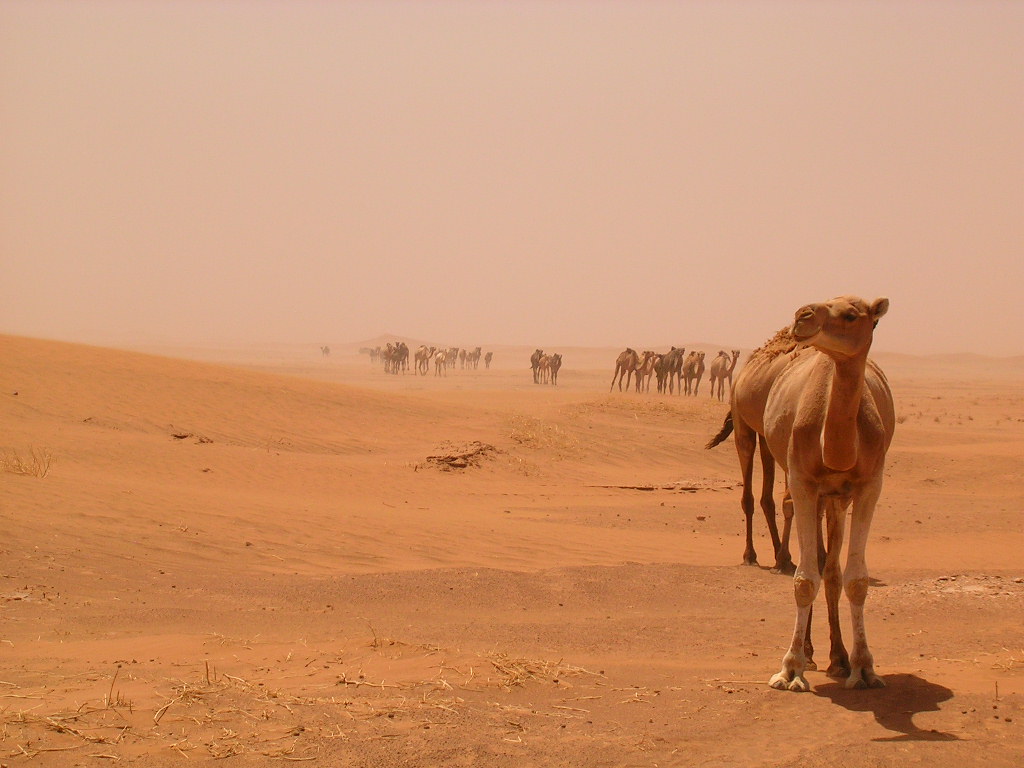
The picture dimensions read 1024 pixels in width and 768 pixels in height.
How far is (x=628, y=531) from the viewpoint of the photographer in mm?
13648

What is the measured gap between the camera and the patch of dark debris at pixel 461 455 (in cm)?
1911

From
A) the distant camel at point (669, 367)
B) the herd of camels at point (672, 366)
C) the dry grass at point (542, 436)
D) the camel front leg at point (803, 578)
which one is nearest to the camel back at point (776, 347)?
the camel front leg at point (803, 578)

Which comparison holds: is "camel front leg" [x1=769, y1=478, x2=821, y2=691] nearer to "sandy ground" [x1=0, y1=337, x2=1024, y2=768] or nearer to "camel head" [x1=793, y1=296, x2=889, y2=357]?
"sandy ground" [x1=0, y1=337, x2=1024, y2=768]

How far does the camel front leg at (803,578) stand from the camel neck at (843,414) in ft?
1.48

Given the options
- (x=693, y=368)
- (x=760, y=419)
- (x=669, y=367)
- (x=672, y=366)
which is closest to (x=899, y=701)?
(x=760, y=419)

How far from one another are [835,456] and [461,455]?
14414 mm

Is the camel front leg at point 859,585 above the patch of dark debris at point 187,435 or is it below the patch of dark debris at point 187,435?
above

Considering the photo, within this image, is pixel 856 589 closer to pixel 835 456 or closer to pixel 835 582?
pixel 835 582

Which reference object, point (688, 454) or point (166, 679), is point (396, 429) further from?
point (166, 679)

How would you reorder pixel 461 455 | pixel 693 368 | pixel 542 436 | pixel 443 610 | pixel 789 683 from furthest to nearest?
1. pixel 693 368
2. pixel 542 436
3. pixel 461 455
4. pixel 443 610
5. pixel 789 683

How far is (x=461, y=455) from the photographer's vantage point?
64.6 ft

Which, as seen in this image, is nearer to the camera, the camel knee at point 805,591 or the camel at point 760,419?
the camel knee at point 805,591

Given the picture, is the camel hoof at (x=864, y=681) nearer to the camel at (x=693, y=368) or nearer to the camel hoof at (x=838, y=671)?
the camel hoof at (x=838, y=671)

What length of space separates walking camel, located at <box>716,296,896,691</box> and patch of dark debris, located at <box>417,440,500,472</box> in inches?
508
